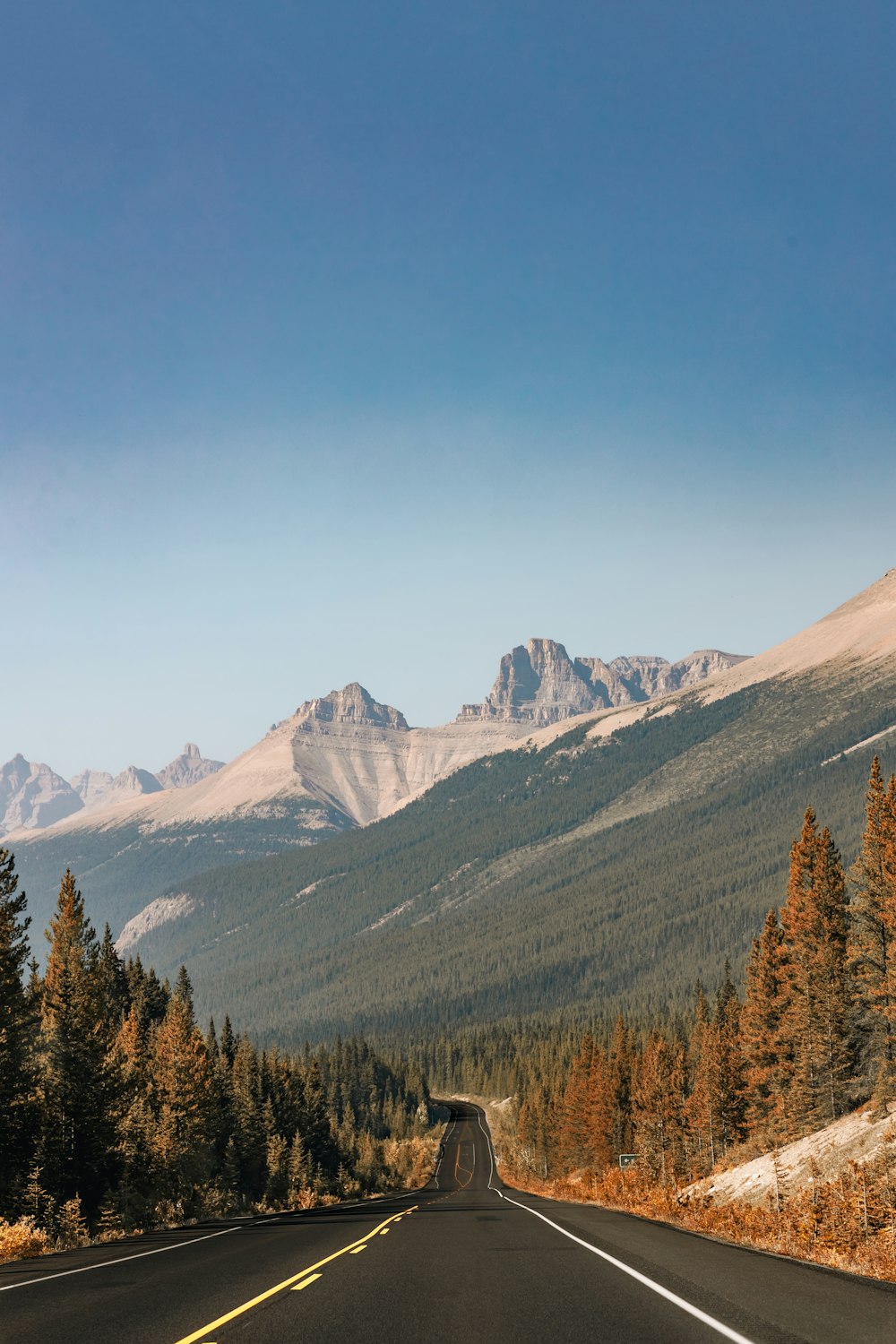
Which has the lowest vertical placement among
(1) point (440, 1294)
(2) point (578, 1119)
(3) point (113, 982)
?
(2) point (578, 1119)

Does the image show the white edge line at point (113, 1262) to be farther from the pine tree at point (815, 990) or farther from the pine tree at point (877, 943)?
the pine tree at point (815, 990)

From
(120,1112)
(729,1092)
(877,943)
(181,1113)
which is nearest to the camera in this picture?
(120,1112)

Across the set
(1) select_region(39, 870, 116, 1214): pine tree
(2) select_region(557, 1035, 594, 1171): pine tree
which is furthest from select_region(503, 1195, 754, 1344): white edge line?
(2) select_region(557, 1035, 594, 1171): pine tree

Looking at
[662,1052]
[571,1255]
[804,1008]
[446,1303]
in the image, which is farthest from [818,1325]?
[662,1052]

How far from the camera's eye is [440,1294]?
556 inches

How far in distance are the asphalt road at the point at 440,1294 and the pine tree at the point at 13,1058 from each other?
51.2 feet

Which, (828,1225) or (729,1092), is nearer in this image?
(828,1225)

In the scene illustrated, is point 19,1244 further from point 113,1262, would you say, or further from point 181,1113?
point 181,1113

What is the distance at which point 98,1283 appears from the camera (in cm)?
1603

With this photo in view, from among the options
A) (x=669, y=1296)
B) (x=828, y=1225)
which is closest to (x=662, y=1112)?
(x=828, y=1225)

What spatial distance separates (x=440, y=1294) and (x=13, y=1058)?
28732 millimetres

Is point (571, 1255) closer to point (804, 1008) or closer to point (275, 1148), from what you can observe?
point (804, 1008)

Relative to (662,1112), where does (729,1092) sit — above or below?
above

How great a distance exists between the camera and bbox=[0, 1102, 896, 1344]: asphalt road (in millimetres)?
11445
